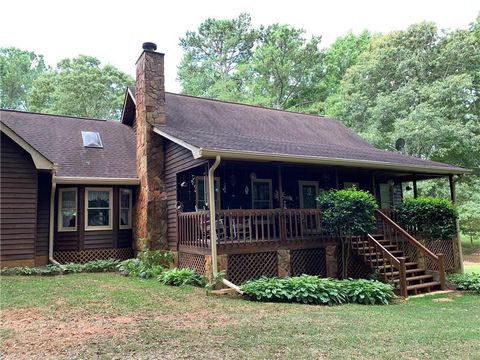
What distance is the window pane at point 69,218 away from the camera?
11398mm

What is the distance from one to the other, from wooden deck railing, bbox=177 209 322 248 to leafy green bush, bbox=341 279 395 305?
2163 mm

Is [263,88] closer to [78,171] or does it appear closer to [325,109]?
[325,109]

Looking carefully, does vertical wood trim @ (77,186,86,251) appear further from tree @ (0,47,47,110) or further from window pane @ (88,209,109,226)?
tree @ (0,47,47,110)

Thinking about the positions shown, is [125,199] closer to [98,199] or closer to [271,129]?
[98,199]

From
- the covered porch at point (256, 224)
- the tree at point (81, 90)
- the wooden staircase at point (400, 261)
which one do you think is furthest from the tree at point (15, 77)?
the wooden staircase at point (400, 261)

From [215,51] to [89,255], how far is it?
1027 inches

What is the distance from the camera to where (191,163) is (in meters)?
9.58

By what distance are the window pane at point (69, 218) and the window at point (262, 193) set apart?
17.7ft

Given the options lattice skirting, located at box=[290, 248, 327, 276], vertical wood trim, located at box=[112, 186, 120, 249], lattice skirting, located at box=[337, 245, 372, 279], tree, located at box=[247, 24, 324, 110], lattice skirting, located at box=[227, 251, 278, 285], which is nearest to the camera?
lattice skirting, located at box=[227, 251, 278, 285]

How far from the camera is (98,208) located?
11.8m

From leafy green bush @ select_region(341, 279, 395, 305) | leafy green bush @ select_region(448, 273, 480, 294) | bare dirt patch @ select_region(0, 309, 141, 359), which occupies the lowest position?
leafy green bush @ select_region(448, 273, 480, 294)

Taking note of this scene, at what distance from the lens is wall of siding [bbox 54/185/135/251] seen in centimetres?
1124

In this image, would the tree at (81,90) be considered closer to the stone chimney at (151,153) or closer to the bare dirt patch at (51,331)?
the stone chimney at (151,153)

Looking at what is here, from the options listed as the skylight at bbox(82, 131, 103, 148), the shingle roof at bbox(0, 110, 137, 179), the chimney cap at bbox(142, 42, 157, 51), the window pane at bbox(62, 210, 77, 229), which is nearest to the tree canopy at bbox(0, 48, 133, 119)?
the shingle roof at bbox(0, 110, 137, 179)
